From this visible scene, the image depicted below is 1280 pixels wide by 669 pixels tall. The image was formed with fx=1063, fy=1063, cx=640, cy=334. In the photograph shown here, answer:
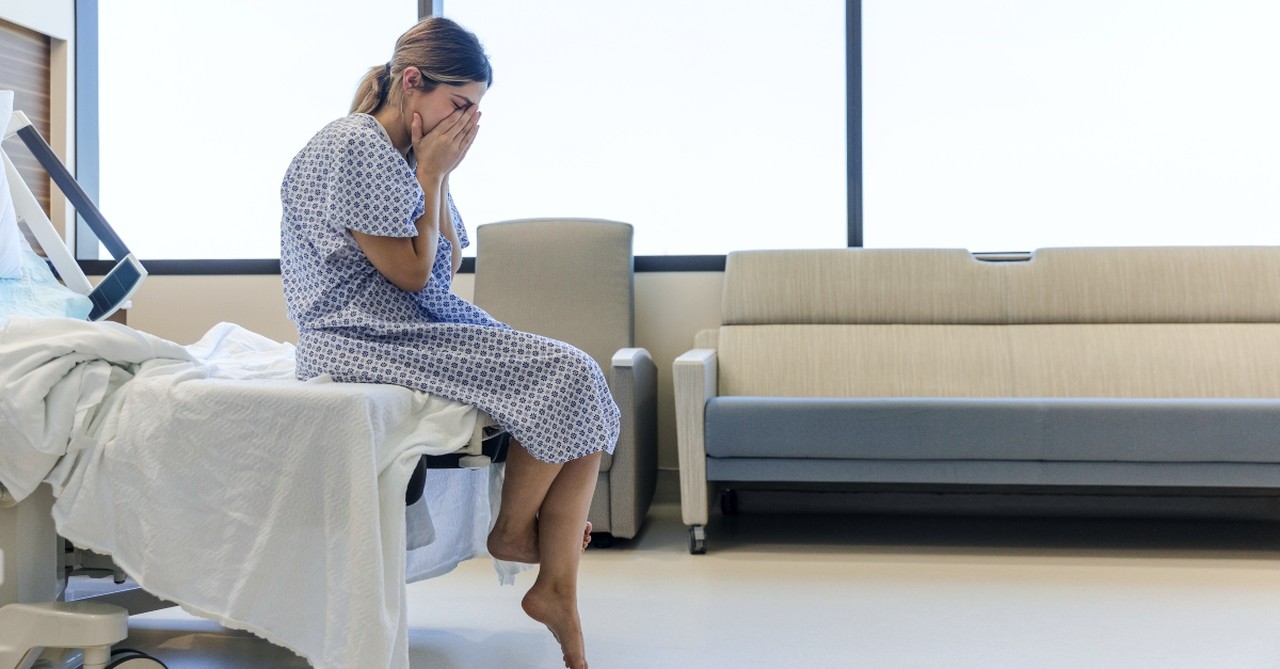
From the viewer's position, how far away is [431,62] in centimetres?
168

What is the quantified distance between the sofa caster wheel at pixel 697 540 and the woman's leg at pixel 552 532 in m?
1.16

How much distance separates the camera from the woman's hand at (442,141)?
1.68 metres

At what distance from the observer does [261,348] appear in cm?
221

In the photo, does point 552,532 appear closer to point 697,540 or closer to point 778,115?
point 697,540

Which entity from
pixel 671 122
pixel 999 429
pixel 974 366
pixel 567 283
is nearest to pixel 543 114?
pixel 671 122

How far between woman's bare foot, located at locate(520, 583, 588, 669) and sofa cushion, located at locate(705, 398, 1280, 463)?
1.17 meters

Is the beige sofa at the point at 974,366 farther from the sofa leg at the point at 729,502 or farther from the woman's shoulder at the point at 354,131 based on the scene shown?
the woman's shoulder at the point at 354,131

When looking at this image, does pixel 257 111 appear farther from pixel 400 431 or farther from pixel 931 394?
pixel 400 431

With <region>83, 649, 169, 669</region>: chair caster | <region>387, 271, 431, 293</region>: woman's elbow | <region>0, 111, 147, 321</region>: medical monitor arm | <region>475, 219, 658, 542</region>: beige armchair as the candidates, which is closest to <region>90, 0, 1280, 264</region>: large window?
<region>475, 219, 658, 542</region>: beige armchair

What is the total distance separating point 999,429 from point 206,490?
6.52 ft

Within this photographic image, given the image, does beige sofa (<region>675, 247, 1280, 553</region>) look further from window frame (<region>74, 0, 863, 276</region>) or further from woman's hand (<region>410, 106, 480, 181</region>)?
woman's hand (<region>410, 106, 480, 181</region>)

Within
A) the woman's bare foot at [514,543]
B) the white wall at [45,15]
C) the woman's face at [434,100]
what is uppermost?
the white wall at [45,15]

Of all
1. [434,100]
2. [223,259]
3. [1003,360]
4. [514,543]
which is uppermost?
[434,100]

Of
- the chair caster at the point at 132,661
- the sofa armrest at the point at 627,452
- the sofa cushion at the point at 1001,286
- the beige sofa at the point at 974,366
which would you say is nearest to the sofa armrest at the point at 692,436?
the beige sofa at the point at 974,366
